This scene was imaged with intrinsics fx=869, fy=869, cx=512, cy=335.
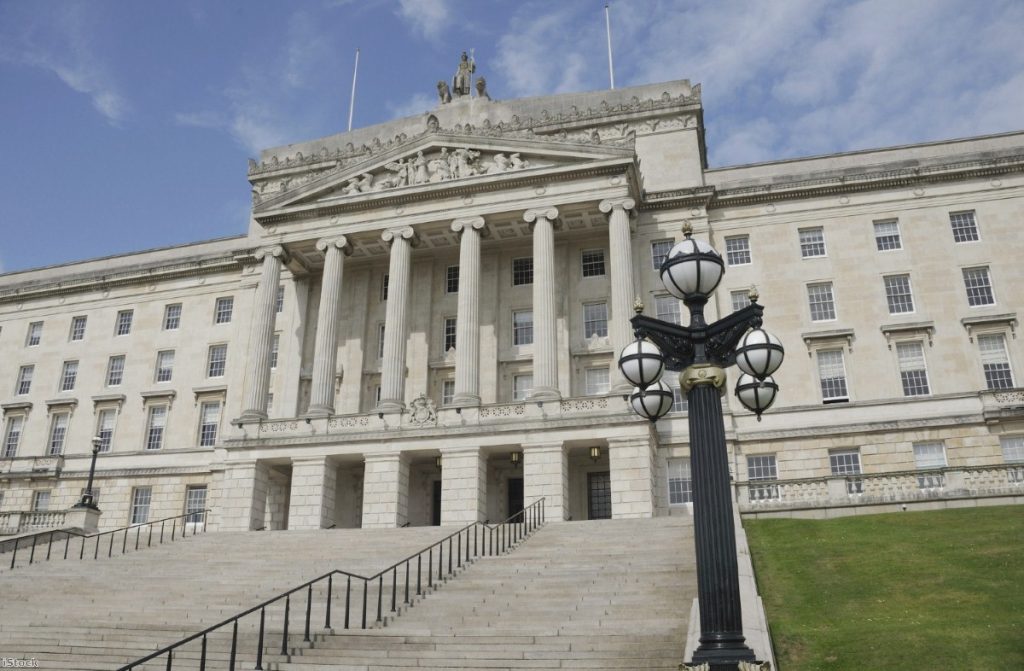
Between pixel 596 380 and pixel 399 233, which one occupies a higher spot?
pixel 399 233

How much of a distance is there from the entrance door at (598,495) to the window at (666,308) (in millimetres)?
8110

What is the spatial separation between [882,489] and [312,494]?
74.2 ft

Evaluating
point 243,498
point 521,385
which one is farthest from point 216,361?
point 521,385

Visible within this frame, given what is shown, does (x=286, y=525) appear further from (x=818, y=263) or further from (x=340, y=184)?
(x=818, y=263)

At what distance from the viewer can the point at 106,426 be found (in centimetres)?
4903

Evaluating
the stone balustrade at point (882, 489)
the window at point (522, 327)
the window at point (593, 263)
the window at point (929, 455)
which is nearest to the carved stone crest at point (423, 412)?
the window at point (522, 327)

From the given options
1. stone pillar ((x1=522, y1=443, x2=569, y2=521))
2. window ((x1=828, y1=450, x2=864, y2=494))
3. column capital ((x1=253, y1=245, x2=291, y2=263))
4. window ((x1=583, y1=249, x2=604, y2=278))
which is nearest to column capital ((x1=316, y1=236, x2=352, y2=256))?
column capital ((x1=253, y1=245, x2=291, y2=263))

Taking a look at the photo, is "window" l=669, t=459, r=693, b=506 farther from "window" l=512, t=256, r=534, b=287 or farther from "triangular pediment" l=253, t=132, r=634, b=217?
"triangular pediment" l=253, t=132, r=634, b=217

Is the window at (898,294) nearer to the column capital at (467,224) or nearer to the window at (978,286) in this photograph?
the window at (978,286)

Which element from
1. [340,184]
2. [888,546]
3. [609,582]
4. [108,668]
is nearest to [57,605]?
[108,668]

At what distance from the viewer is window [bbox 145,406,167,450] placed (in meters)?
47.5

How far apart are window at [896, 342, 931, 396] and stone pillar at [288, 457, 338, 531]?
25.4 meters

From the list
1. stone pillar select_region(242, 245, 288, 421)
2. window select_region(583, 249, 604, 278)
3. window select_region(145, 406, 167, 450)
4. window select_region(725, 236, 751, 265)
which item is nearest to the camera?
stone pillar select_region(242, 245, 288, 421)

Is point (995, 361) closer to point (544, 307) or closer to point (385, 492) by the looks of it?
point (544, 307)
